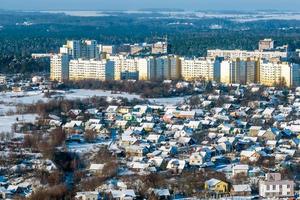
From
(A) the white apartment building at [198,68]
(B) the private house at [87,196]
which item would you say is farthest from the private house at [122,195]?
(A) the white apartment building at [198,68]

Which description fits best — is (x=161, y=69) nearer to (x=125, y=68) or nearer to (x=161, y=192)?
(x=125, y=68)

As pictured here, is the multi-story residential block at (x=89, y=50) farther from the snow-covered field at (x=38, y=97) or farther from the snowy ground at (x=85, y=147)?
the snowy ground at (x=85, y=147)

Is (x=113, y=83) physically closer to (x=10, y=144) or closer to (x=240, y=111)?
(x=240, y=111)

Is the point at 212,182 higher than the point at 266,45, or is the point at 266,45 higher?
the point at 212,182

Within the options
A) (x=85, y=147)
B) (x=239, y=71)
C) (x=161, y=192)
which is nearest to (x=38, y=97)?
(x=239, y=71)

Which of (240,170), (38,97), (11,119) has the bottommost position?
(38,97)

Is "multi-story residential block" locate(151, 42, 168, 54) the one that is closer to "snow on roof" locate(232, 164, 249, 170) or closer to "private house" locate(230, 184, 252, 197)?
"snow on roof" locate(232, 164, 249, 170)

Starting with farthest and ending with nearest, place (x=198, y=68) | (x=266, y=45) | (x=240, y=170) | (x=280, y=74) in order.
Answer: (x=266, y=45) < (x=198, y=68) < (x=280, y=74) < (x=240, y=170)

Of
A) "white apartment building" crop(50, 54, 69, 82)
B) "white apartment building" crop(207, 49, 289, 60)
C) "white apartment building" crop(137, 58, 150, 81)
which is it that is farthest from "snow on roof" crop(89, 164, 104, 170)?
"white apartment building" crop(207, 49, 289, 60)
